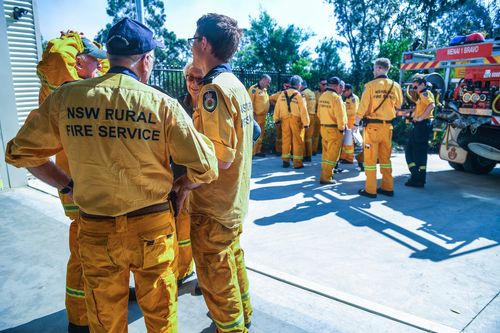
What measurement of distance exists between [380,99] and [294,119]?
2645 mm

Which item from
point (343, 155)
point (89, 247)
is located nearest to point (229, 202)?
point (89, 247)

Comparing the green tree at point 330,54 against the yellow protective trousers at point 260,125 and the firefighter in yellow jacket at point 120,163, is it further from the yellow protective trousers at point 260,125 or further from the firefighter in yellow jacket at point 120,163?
the firefighter in yellow jacket at point 120,163

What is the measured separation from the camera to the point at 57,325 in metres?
2.58

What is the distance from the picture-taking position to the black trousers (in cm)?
632

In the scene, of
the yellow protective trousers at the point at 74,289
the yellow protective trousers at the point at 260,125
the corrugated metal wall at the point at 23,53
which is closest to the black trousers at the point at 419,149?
the yellow protective trousers at the point at 260,125

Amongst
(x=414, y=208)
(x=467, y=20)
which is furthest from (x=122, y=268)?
(x=467, y=20)

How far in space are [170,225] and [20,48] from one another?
580 centimetres

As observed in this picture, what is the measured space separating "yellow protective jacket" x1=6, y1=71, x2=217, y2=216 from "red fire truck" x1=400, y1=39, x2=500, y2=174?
6.17m

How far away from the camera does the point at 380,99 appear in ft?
18.3

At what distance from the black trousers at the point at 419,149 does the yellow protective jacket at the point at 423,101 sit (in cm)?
18

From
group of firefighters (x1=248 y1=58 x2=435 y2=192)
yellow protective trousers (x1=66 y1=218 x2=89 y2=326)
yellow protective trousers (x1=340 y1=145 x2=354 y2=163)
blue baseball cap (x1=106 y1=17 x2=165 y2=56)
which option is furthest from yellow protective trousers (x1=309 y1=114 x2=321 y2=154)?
blue baseball cap (x1=106 y1=17 x2=165 y2=56)

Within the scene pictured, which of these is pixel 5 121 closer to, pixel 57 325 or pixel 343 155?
pixel 57 325

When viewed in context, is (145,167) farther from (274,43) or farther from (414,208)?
(274,43)

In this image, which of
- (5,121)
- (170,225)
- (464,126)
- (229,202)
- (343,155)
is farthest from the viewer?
(343,155)
